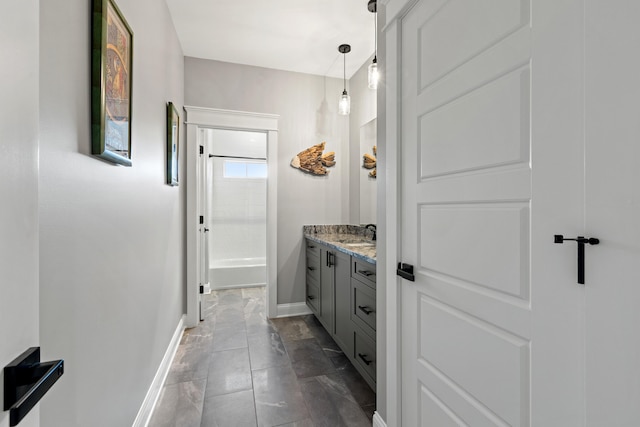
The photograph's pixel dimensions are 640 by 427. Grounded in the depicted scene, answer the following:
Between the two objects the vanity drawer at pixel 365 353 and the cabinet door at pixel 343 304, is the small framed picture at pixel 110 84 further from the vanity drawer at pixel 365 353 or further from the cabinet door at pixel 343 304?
the vanity drawer at pixel 365 353

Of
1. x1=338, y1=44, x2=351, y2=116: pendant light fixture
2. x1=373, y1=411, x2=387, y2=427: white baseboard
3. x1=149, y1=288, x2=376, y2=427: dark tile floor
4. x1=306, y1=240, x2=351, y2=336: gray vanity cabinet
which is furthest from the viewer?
x1=338, y1=44, x2=351, y2=116: pendant light fixture

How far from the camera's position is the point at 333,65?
3.06 meters

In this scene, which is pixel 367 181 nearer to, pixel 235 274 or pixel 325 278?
pixel 325 278

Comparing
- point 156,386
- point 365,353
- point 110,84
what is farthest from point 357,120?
point 156,386

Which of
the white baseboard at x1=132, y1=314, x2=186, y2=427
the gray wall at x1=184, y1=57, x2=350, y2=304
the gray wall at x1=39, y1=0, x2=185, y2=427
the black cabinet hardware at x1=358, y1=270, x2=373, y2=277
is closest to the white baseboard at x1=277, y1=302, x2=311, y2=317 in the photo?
the gray wall at x1=184, y1=57, x2=350, y2=304

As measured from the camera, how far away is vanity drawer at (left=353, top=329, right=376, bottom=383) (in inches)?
69.3

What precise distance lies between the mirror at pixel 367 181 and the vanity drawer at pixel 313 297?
85 centimetres

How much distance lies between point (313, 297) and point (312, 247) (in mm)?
513

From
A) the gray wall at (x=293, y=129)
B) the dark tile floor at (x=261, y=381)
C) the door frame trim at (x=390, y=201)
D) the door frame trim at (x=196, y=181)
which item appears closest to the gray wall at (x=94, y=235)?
the dark tile floor at (x=261, y=381)

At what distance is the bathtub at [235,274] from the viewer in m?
4.20

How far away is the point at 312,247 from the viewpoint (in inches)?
120

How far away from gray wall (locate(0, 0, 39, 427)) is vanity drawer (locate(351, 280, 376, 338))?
151 cm

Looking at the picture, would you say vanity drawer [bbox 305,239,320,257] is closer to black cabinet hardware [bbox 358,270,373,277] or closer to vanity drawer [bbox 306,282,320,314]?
vanity drawer [bbox 306,282,320,314]
